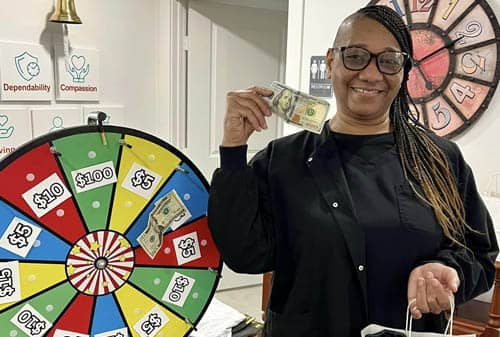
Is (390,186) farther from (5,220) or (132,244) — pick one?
(5,220)

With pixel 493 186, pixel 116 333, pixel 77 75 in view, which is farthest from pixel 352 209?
pixel 77 75

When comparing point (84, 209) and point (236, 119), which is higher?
point (236, 119)

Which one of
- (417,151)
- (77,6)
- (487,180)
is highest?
(77,6)

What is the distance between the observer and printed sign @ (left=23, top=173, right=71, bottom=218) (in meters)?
0.88

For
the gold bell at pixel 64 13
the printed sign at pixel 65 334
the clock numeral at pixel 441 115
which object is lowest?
the printed sign at pixel 65 334

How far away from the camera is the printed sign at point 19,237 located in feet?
2.85

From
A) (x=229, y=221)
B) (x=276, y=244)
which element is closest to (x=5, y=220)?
(x=229, y=221)

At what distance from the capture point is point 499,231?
1.85 metres

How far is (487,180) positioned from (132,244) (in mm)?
1550

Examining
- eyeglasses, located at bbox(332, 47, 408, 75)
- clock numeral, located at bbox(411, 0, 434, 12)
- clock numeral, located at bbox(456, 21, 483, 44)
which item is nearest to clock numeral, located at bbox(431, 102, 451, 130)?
clock numeral, located at bbox(456, 21, 483, 44)

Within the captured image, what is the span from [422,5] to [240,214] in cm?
153

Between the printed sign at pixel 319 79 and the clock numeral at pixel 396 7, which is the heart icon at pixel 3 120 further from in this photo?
the clock numeral at pixel 396 7

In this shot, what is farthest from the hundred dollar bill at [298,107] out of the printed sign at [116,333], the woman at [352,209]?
the printed sign at [116,333]

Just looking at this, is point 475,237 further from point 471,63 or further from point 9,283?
point 471,63
